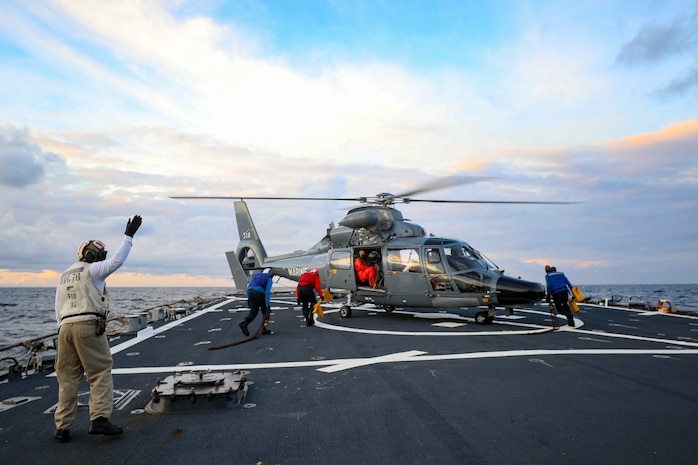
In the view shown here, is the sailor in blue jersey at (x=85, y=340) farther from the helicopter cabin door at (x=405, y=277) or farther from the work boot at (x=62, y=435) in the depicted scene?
the helicopter cabin door at (x=405, y=277)

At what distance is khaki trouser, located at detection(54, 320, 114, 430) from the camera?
4340 millimetres

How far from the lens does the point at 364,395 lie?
5574mm

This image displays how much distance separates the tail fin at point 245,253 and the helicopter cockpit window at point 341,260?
285 inches

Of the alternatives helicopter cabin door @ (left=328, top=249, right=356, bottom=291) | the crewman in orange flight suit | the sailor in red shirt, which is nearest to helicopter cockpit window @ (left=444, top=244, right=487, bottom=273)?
the crewman in orange flight suit

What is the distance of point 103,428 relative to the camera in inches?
168

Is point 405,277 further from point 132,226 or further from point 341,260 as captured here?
point 132,226

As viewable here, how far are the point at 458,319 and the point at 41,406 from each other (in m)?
12.4

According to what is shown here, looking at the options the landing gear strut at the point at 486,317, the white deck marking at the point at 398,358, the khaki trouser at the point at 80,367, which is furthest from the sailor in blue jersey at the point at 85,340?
the landing gear strut at the point at 486,317

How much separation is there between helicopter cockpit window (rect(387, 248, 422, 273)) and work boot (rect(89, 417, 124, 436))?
1091 centimetres

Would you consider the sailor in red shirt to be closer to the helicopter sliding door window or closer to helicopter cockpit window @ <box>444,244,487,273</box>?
the helicopter sliding door window

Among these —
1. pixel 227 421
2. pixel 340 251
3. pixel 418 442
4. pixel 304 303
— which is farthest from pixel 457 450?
pixel 340 251

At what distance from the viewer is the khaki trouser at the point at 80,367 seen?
4.34 metres

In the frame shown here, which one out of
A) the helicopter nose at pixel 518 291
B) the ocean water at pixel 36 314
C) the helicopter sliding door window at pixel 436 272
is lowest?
the ocean water at pixel 36 314

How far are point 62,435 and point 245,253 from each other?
19.7 m
